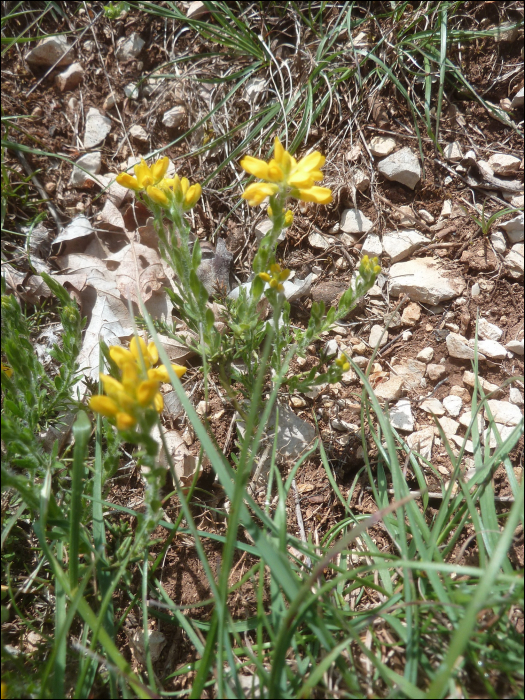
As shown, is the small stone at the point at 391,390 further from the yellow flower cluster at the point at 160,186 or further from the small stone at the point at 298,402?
the yellow flower cluster at the point at 160,186

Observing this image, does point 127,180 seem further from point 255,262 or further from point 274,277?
point 274,277

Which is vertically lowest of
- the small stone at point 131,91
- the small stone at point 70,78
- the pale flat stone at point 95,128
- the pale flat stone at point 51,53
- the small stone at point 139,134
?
the small stone at point 139,134

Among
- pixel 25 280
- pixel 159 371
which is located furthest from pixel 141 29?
pixel 159 371

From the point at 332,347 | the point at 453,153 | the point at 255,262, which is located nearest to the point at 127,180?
the point at 255,262

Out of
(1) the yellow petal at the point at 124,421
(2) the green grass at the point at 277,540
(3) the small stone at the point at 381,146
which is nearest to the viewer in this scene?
(1) the yellow petal at the point at 124,421

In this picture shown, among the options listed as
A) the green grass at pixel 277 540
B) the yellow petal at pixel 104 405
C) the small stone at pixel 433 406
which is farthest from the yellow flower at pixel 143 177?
the small stone at pixel 433 406

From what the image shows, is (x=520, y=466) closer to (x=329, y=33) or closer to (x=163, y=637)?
(x=163, y=637)

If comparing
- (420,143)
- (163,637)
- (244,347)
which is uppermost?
(420,143)

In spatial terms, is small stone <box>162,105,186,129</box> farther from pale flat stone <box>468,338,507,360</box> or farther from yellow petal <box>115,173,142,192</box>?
pale flat stone <box>468,338,507,360</box>
